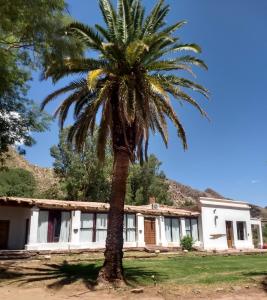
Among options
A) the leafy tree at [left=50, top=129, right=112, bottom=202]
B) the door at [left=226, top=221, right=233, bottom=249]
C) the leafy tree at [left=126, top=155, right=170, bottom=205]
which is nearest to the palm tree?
the door at [left=226, top=221, right=233, bottom=249]

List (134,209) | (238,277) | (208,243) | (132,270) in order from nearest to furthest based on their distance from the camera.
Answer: (238,277) < (132,270) < (134,209) < (208,243)

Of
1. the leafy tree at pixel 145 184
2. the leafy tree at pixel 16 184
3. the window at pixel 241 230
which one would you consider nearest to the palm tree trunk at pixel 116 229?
the window at pixel 241 230

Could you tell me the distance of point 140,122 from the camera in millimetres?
14625

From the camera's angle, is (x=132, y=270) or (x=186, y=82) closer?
(x=186, y=82)

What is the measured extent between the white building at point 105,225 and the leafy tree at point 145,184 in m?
14.6

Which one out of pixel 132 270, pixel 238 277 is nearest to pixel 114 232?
pixel 132 270

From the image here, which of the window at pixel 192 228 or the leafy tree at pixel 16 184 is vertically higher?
the leafy tree at pixel 16 184

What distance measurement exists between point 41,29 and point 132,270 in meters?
11.6

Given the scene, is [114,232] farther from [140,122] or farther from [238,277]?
[238,277]

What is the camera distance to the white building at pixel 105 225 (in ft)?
84.6

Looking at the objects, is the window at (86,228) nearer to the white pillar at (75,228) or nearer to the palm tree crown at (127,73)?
the white pillar at (75,228)

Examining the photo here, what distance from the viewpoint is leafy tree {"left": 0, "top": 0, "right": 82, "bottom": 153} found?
11.6m

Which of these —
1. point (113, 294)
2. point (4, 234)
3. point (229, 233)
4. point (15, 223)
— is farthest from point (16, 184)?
point (113, 294)

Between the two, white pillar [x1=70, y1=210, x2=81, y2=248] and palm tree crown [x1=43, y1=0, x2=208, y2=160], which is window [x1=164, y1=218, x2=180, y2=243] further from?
palm tree crown [x1=43, y1=0, x2=208, y2=160]
